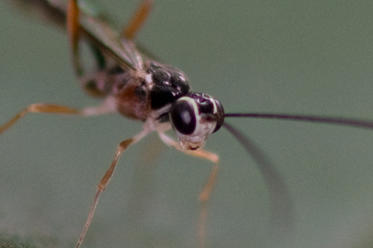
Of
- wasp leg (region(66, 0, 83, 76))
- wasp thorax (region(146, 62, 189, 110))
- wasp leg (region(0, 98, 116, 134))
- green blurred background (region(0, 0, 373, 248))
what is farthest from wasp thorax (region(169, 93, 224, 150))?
wasp leg (region(66, 0, 83, 76))

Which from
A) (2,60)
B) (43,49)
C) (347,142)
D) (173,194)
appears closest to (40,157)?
(173,194)

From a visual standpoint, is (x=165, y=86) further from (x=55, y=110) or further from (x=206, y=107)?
(x=55, y=110)

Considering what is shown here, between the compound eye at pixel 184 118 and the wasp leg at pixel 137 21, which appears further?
the wasp leg at pixel 137 21

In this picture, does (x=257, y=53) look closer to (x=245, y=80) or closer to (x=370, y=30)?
(x=245, y=80)

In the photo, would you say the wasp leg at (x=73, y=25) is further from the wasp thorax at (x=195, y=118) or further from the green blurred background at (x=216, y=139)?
the wasp thorax at (x=195, y=118)

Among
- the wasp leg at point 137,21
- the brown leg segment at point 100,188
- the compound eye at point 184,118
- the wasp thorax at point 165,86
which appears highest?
the wasp leg at point 137,21

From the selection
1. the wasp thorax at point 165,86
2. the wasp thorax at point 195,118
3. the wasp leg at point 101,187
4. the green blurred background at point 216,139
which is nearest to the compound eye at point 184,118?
the wasp thorax at point 195,118

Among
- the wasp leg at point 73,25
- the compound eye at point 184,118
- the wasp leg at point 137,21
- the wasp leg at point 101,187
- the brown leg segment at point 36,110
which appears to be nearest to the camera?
the wasp leg at point 101,187

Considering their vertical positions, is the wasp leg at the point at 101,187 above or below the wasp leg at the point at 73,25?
below
